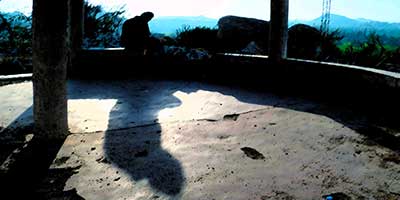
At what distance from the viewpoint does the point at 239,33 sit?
473 inches

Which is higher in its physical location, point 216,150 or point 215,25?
point 215,25

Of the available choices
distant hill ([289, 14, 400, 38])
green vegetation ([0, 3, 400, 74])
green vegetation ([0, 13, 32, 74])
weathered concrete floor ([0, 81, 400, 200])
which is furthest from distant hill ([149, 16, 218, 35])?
weathered concrete floor ([0, 81, 400, 200])

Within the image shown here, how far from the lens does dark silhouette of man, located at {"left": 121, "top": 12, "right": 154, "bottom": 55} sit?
7863 mm

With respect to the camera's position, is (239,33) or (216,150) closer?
(216,150)

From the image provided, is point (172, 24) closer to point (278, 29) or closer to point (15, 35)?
point (15, 35)

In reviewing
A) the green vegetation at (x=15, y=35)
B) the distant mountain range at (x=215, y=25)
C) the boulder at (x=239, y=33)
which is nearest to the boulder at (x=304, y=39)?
the boulder at (x=239, y=33)

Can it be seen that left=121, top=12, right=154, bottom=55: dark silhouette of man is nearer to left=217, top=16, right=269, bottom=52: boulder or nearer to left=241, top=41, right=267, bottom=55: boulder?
left=241, top=41, right=267, bottom=55: boulder

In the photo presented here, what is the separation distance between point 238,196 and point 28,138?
252 cm

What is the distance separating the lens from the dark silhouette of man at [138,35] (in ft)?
25.8

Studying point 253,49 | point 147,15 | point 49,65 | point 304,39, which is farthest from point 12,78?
point 304,39

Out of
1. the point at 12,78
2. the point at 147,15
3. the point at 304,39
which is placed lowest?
the point at 12,78

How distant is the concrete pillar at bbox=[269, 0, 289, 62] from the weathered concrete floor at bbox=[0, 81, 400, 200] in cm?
127

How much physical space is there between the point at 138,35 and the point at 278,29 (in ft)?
10.5

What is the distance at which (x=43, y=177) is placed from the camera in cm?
289
